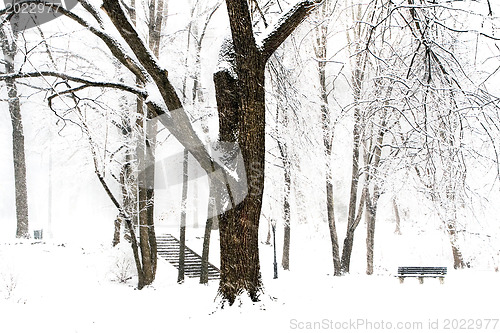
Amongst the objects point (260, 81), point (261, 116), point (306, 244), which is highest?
point (260, 81)

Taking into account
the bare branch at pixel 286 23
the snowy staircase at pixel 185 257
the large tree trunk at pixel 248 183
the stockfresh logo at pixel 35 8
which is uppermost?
the stockfresh logo at pixel 35 8

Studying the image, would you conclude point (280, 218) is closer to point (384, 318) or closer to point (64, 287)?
point (64, 287)

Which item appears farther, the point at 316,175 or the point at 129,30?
the point at 316,175

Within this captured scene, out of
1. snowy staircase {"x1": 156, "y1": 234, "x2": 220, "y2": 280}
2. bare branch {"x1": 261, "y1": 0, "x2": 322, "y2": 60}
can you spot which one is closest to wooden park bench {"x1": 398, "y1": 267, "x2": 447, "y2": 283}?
snowy staircase {"x1": 156, "y1": 234, "x2": 220, "y2": 280}

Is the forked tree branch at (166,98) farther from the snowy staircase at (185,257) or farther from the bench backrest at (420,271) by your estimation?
the snowy staircase at (185,257)

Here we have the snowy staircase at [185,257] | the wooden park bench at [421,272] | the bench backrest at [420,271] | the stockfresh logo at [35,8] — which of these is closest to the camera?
the stockfresh logo at [35,8]

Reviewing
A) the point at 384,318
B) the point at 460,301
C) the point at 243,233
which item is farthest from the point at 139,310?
the point at 460,301

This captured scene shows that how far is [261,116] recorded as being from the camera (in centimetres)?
507

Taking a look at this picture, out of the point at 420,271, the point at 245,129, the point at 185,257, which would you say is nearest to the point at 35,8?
the point at 245,129

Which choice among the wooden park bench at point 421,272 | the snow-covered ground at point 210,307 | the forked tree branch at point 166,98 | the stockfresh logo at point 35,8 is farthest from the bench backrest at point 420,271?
the stockfresh logo at point 35,8

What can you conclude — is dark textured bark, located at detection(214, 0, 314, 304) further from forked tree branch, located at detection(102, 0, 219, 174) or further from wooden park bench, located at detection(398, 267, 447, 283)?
wooden park bench, located at detection(398, 267, 447, 283)

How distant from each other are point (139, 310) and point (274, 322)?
289 cm

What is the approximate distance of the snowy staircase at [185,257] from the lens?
48.0 feet

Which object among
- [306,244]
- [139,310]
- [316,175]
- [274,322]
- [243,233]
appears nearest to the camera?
[274,322]
